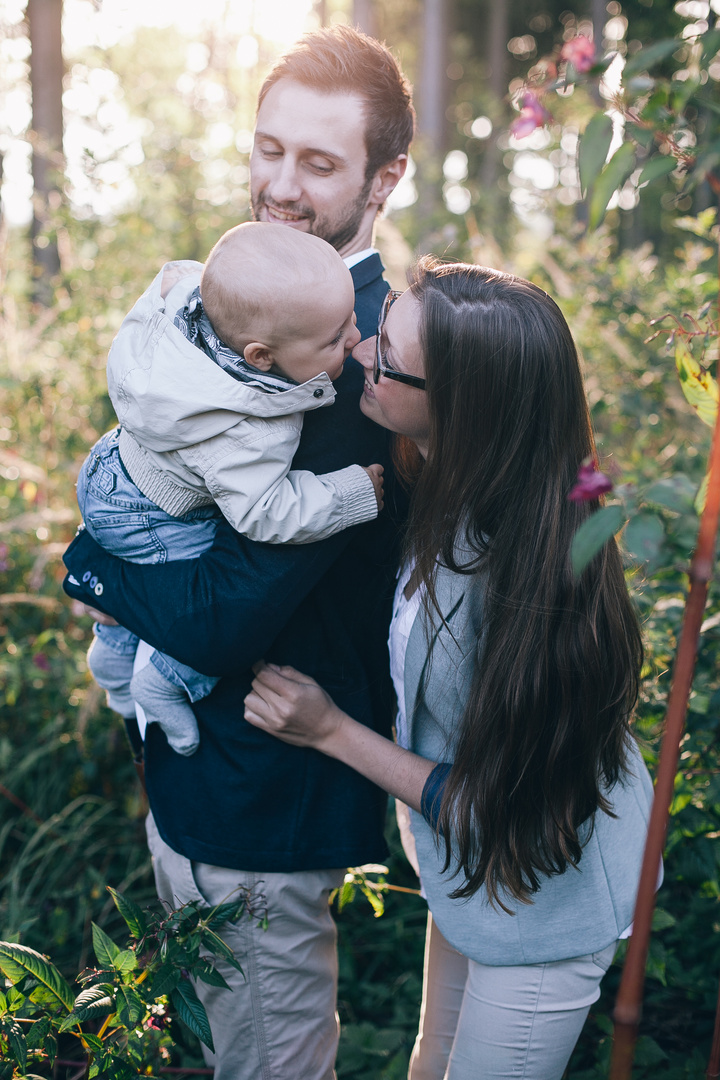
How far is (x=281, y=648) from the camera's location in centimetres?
169

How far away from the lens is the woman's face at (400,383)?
149cm

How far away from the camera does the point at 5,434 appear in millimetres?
4047

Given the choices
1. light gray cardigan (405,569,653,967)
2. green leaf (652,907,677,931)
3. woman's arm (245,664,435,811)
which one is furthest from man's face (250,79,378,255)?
green leaf (652,907,677,931)

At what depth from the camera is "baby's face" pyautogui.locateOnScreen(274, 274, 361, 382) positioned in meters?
1.48

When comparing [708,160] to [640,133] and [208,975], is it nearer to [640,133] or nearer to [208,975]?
[640,133]

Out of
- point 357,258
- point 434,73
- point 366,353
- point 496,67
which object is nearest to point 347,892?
point 366,353

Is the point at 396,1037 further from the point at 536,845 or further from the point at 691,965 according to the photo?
the point at 536,845

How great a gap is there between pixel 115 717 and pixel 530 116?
101 inches

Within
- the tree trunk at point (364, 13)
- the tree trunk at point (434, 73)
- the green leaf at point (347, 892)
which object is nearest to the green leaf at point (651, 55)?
the green leaf at point (347, 892)

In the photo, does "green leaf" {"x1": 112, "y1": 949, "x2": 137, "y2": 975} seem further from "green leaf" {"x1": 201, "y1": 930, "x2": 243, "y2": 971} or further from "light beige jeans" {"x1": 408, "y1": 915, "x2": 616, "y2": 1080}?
"light beige jeans" {"x1": 408, "y1": 915, "x2": 616, "y2": 1080}

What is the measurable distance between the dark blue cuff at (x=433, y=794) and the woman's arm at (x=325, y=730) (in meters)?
0.02

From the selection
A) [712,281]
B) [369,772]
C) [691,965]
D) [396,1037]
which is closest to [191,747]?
[369,772]

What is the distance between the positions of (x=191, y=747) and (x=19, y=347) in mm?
2814

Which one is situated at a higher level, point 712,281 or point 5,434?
point 712,281
